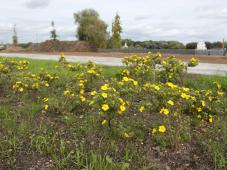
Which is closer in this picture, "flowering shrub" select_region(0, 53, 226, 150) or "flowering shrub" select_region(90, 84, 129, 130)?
"flowering shrub" select_region(90, 84, 129, 130)

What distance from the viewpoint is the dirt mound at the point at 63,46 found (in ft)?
134

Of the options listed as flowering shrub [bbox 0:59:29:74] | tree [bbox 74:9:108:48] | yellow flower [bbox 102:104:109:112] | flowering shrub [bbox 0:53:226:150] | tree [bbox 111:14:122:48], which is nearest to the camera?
yellow flower [bbox 102:104:109:112]

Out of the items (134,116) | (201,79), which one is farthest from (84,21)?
(134,116)

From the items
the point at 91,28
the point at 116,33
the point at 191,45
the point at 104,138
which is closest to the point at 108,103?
the point at 104,138

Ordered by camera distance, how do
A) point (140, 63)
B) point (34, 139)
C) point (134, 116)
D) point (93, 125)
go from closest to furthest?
point (34, 139) → point (93, 125) → point (134, 116) → point (140, 63)

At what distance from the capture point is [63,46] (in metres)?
43.4

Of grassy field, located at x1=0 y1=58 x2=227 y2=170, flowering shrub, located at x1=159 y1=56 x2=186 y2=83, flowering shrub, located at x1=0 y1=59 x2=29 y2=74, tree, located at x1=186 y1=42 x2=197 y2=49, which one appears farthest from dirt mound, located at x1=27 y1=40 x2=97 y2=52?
grassy field, located at x1=0 y1=58 x2=227 y2=170

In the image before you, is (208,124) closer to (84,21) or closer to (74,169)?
(74,169)

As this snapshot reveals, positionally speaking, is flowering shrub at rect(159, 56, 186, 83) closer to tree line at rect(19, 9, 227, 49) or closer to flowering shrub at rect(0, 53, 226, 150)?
flowering shrub at rect(0, 53, 226, 150)

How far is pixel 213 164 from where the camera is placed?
3.60 m

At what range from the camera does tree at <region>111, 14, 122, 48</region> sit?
38.2 m

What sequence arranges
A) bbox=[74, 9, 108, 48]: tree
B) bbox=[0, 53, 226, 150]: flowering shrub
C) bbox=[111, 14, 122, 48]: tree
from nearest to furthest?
bbox=[0, 53, 226, 150]: flowering shrub → bbox=[111, 14, 122, 48]: tree → bbox=[74, 9, 108, 48]: tree

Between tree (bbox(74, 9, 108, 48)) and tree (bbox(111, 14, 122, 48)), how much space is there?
167 centimetres

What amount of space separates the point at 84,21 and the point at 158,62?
3794 cm
